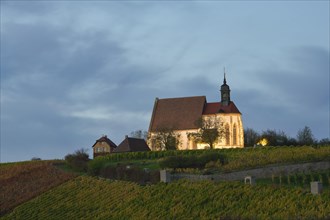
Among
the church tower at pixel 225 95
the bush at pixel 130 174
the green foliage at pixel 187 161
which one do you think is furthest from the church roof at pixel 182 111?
the green foliage at pixel 187 161

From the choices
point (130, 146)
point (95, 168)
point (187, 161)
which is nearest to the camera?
point (187, 161)

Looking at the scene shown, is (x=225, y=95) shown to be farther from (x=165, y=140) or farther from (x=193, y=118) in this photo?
(x=165, y=140)

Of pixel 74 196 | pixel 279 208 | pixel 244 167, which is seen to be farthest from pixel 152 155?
pixel 279 208

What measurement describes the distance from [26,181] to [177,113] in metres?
41.0

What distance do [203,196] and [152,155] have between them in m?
31.2

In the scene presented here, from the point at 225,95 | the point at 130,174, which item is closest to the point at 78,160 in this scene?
the point at 130,174

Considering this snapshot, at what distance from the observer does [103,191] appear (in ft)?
143

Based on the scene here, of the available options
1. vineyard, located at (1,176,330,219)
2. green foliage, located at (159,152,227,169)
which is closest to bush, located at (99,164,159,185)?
vineyard, located at (1,176,330,219)

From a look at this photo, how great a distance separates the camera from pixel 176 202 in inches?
1388

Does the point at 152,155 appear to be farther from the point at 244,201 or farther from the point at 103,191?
the point at 244,201

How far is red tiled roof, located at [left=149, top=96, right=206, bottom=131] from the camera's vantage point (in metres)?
92.2

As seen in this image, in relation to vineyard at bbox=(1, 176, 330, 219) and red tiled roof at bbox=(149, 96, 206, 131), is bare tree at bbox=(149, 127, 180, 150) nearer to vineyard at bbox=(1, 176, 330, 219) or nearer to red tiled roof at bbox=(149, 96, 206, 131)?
red tiled roof at bbox=(149, 96, 206, 131)

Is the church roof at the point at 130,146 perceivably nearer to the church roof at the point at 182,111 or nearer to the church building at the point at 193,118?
the church building at the point at 193,118

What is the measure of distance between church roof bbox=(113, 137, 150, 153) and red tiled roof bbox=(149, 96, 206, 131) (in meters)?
5.45
